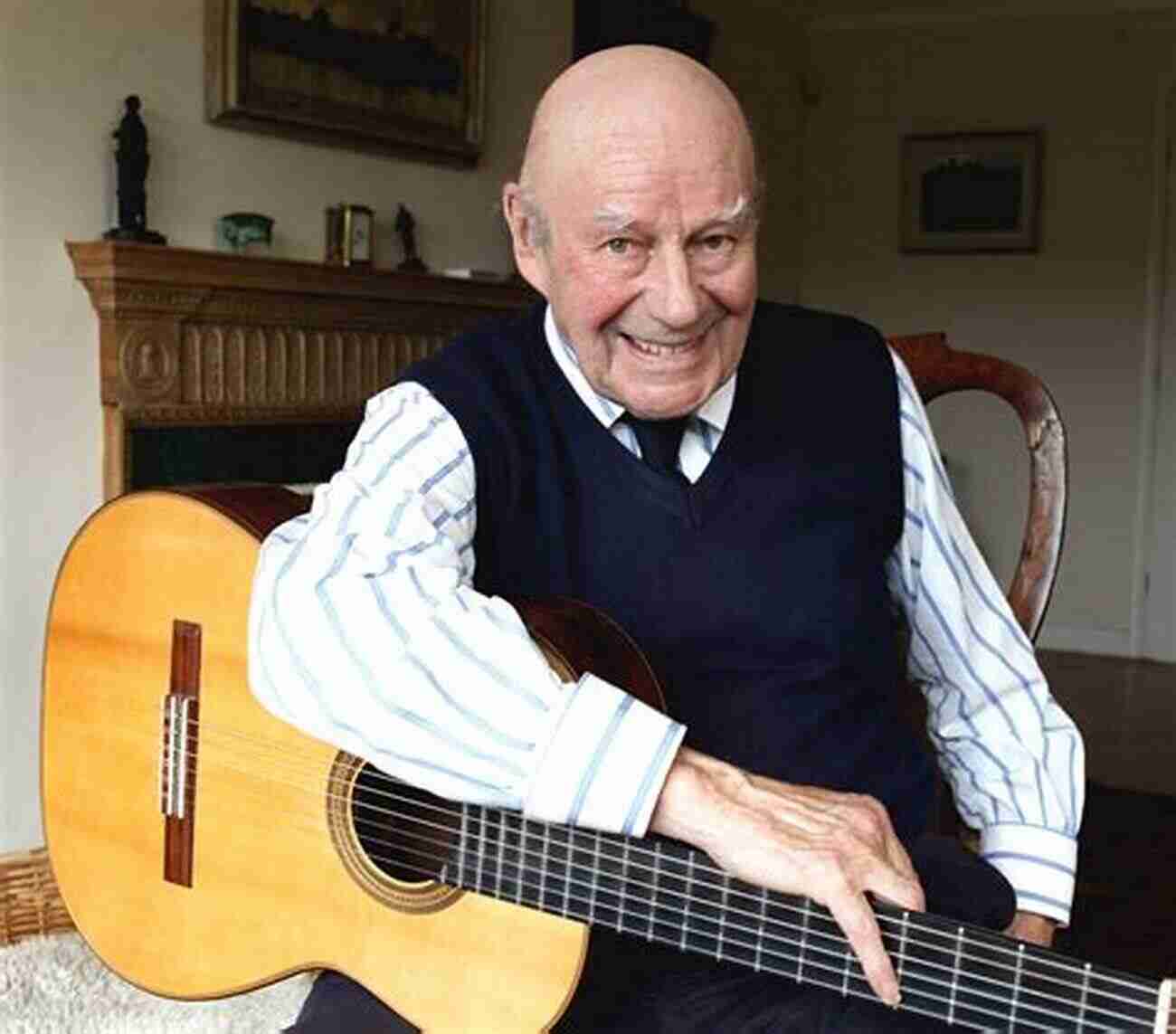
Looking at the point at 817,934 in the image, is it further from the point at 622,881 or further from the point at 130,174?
the point at 130,174

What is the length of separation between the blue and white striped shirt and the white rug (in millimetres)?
953

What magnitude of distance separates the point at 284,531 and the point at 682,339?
0.37 meters

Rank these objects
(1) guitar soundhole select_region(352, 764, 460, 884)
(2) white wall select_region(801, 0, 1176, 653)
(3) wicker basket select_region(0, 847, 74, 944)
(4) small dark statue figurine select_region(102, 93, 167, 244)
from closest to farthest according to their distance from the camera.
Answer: (1) guitar soundhole select_region(352, 764, 460, 884) < (3) wicker basket select_region(0, 847, 74, 944) < (4) small dark statue figurine select_region(102, 93, 167, 244) < (2) white wall select_region(801, 0, 1176, 653)

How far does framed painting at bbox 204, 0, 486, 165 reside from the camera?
2.98 m

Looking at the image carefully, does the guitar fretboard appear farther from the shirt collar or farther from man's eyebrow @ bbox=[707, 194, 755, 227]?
man's eyebrow @ bbox=[707, 194, 755, 227]

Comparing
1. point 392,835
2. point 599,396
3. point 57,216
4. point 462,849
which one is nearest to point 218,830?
point 392,835

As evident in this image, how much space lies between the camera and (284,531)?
1.28 meters

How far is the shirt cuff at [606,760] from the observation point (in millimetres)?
970

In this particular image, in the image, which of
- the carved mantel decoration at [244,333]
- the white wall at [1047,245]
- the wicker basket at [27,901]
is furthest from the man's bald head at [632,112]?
the white wall at [1047,245]

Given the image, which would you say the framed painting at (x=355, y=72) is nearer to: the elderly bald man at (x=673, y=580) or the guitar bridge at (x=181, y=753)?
the guitar bridge at (x=181, y=753)

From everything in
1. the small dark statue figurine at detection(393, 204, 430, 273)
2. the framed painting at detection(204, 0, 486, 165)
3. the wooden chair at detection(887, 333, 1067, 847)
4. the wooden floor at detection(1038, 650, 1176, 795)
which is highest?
the framed painting at detection(204, 0, 486, 165)

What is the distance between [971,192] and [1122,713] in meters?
2.07

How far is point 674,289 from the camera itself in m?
Answer: 1.13

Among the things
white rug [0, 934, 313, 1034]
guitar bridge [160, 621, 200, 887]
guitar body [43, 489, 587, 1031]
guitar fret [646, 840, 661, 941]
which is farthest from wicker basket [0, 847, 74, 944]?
guitar fret [646, 840, 661, 941]
